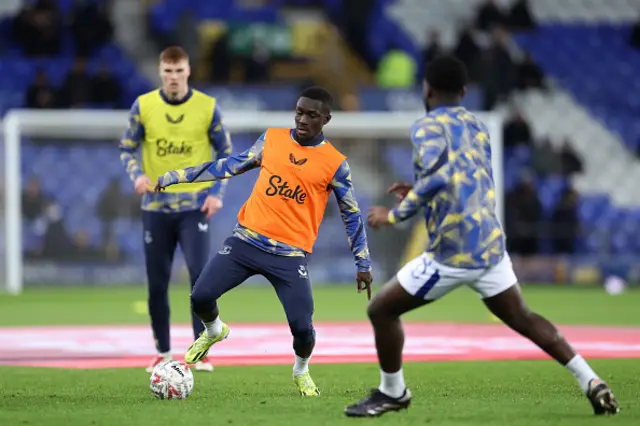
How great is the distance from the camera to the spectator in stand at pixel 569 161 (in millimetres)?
25703

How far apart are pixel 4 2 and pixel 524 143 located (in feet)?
38.3

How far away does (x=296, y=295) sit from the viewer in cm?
861

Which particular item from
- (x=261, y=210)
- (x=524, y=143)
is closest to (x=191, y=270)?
(x=261, y=210)

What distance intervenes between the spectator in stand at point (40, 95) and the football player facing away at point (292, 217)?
A: 16.0 m

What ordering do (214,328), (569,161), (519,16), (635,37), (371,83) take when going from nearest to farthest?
(214,328) < (569,161) < (371,83) < (519,16) < (635,37)

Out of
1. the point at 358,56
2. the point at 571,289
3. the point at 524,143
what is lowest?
the point at 571,289

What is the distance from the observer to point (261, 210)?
28.5 feet

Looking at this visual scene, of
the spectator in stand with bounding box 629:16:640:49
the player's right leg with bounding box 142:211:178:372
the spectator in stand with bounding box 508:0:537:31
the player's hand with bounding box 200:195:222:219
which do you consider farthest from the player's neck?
the spectator in stand with bounding box 629:16:640:49

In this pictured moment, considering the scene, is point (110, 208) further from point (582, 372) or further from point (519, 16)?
point (582, 372)

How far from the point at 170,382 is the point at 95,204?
14.5 metres

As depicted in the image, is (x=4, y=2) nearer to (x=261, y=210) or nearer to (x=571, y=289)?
(x=571, y=289)

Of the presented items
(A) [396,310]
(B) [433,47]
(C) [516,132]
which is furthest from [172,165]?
(B) [433,47]

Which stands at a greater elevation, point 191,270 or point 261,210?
point 261,210

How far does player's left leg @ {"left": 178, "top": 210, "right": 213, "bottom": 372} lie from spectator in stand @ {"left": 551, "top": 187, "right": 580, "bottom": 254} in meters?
14.6
